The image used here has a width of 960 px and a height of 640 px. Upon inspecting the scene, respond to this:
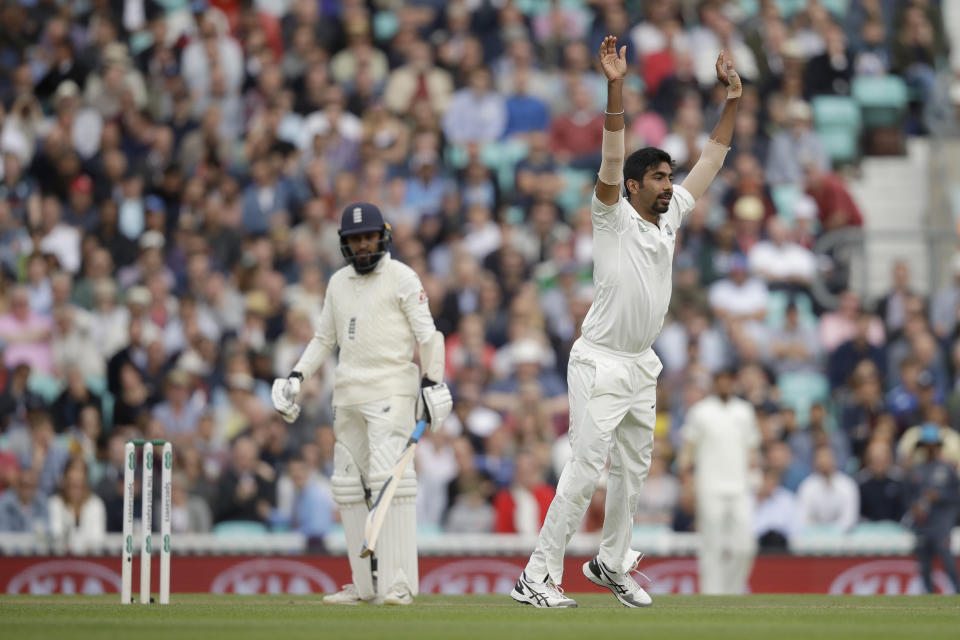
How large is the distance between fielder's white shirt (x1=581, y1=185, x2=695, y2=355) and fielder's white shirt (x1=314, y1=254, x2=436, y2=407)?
1.31 metres

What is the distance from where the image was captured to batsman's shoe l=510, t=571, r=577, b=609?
10.1 metres

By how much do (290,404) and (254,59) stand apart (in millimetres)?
11280

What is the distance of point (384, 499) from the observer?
10500 mm

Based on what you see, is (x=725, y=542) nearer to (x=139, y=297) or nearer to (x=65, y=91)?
(x=139, y=297)

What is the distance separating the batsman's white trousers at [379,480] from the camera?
10.8 metres

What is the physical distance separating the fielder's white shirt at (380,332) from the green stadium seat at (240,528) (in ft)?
18.4

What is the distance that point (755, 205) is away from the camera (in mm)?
19578

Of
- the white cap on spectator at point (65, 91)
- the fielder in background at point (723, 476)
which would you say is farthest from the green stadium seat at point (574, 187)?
the white cap on spectator at point (65, 91)

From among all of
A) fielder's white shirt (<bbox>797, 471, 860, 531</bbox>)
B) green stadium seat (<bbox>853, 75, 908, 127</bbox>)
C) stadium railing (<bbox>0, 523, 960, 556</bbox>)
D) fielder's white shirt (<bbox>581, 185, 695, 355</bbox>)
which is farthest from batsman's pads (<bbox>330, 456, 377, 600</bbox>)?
green stadium seat (<bbox>853, 75, 908, 127</bbox>)

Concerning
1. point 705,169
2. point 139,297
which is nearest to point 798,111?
point 139,297

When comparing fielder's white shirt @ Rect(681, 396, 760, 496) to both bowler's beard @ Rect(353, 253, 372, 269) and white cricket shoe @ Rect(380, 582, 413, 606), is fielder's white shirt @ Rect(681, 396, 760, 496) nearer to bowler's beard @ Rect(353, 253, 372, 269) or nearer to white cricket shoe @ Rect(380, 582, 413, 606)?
white cricket shoe @ Rect(380, 582, 413, 606)

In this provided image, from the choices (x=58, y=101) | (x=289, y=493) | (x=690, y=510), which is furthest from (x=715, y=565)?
(x=58, y=101)

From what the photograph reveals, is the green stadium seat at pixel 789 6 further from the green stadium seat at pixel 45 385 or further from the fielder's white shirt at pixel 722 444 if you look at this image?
the green stadium seat at pixel 45 385

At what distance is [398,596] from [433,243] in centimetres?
887
